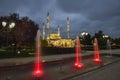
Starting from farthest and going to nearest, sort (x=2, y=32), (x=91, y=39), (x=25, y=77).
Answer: (x=91, y=39), (x=2, y=32), (x=25, y=77)

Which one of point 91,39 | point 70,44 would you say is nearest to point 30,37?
point 70,44

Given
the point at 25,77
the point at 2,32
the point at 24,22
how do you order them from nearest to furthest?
1. the point at 25,77
2. the point at 2,32
3. the point at 24,22

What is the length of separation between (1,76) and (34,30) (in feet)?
176

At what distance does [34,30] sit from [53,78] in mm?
52183

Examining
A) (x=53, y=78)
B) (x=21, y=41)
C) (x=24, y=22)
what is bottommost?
(x=53, y=78)

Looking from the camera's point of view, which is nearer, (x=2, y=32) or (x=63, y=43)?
(x=2, y=32)

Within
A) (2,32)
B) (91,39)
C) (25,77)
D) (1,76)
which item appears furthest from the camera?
(91,39)

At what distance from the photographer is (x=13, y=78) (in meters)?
14.1

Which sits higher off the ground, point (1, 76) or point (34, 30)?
point (34, 30)

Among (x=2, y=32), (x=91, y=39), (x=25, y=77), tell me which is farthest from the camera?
(x=91, y=39)

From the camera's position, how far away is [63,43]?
412ft

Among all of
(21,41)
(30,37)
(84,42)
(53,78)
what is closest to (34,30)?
(30,37)

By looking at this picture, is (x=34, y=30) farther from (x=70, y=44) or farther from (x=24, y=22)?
(x=70, y=44)

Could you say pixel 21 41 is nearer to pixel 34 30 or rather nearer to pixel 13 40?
pixel 13 40
